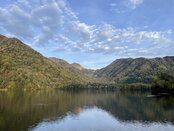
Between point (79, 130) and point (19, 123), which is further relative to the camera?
point (19, 123)

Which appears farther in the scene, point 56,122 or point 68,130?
point 56,122

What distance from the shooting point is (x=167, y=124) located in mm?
94562

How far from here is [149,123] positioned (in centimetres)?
9912

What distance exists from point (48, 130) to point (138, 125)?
32711 mm

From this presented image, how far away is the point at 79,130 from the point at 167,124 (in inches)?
1294

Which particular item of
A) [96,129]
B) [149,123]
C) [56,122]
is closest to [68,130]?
[96,129]

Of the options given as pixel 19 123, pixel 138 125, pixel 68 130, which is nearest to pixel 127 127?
pixel 138 125

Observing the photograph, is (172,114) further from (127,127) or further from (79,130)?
(79,130)

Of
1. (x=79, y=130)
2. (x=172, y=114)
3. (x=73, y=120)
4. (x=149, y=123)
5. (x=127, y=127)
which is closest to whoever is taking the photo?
(x=79, y=130)

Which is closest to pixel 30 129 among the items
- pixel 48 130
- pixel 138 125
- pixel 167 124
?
pixel 48 130

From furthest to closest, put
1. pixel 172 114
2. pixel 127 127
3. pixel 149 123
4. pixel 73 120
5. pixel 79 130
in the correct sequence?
pixel 172 114
pixel 73 120
pixel 149 123
pixel 127 127
pixel 79 130

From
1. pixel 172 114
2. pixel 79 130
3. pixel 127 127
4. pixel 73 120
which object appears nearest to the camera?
pixel 79 130

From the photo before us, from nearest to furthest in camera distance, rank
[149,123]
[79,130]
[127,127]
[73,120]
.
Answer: [79,130], [127,127], [149,123], [73,120]

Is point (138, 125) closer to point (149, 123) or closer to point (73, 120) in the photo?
point (149, 123)
